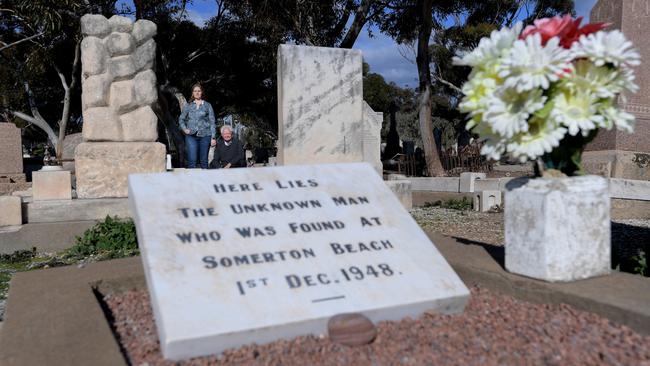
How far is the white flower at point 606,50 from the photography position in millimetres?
2578

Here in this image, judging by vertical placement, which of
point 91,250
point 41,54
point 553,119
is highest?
point 41,54

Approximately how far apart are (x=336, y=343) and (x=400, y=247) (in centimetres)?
81

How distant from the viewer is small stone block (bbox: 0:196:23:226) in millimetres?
5738

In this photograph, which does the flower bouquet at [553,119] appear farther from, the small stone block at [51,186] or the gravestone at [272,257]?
the small stone block at [51,186]

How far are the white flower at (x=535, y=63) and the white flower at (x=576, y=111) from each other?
0.15 metres

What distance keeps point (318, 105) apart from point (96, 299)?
3.40 meters

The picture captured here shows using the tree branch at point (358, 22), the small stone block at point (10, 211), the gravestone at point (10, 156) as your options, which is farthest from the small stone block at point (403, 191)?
the gravestone at point (10, 156)

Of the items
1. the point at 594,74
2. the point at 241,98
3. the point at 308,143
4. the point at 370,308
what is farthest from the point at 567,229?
the point at 241,98

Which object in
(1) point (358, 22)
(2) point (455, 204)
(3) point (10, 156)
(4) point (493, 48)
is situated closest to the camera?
(4) point (493, 48)

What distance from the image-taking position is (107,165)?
21.3 ft

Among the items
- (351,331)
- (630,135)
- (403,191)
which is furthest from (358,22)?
(351,331)

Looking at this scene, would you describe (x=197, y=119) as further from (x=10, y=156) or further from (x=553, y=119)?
(x=10, y=156)

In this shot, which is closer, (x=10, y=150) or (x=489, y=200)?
(x=489, y=200)

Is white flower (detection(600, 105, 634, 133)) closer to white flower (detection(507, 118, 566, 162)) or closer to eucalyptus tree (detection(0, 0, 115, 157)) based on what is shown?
white flower (detection(507, 118, 566, 162))
